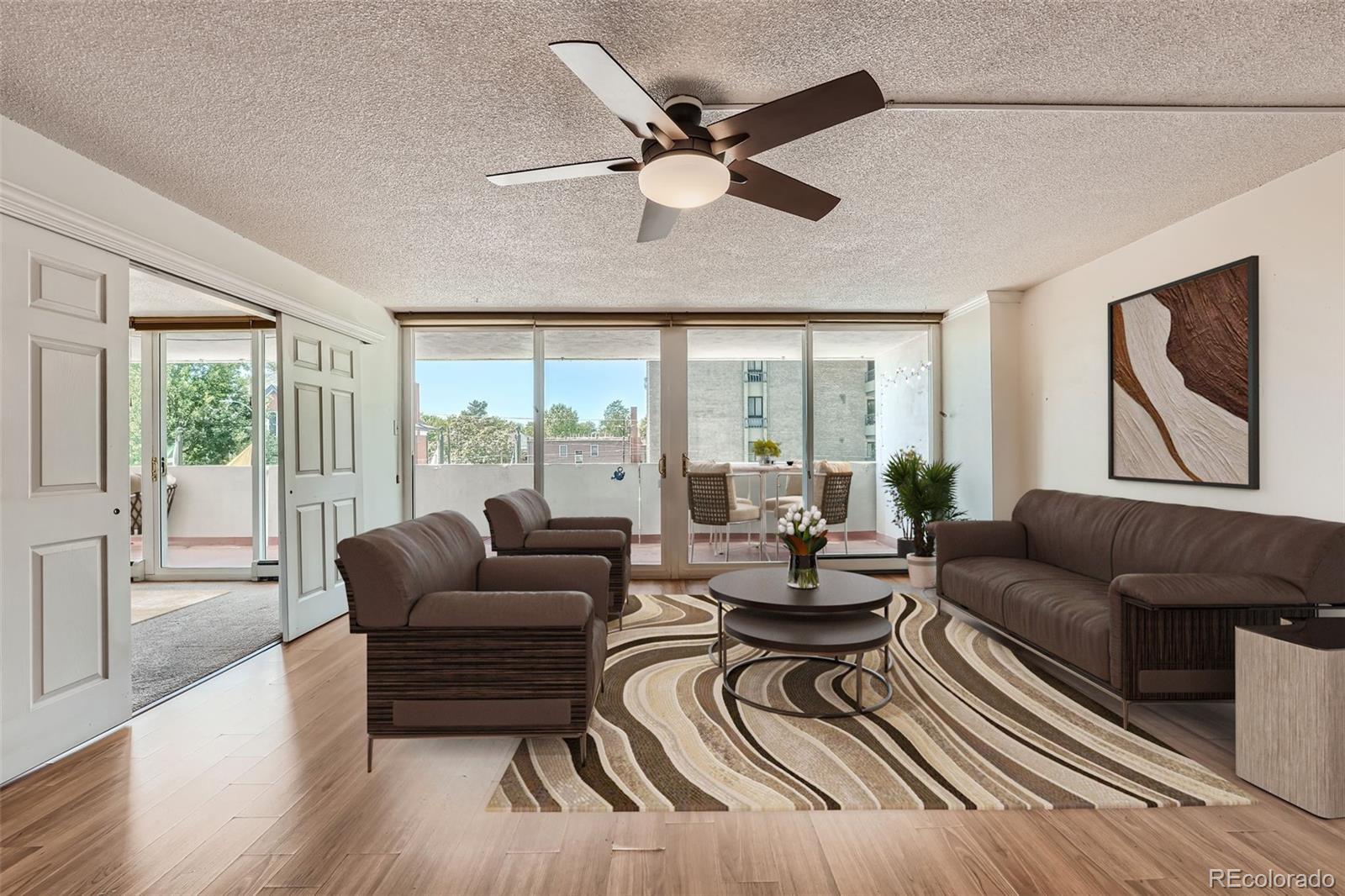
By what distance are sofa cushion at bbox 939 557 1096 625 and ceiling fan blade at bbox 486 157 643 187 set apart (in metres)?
2.97

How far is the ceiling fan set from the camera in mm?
1719

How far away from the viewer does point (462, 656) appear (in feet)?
7.77

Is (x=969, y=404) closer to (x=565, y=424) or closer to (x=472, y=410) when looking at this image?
(x=565, y=424)

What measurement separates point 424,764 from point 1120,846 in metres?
2.33

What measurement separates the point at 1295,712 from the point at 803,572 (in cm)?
186

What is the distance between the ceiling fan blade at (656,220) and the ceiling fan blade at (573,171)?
0.19 metres

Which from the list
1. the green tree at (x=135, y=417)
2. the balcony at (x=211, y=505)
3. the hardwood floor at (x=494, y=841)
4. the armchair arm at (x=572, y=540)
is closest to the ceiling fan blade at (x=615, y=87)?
the hardwood floor at (x=494, y=841)

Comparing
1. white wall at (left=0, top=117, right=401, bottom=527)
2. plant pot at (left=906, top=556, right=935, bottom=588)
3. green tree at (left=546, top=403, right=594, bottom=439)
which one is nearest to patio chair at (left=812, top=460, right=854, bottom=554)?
plant pot at (left=906, top=556, right=935, bottom=588)

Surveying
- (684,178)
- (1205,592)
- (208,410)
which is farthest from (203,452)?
(1205,592)

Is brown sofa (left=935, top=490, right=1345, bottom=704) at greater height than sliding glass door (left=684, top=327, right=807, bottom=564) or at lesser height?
lesser

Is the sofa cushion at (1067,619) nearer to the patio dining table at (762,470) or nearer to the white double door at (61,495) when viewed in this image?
the patio dining table at (762,470)

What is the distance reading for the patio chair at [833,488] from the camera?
6.03 m

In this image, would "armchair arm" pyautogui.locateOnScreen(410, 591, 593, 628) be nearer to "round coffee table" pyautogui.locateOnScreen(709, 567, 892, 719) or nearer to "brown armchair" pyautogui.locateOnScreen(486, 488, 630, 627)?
"round coffee table" pyautogui.locateOnScreen(709, 567, 892, 719)

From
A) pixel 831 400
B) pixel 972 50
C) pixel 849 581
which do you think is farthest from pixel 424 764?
pixel 831 400
